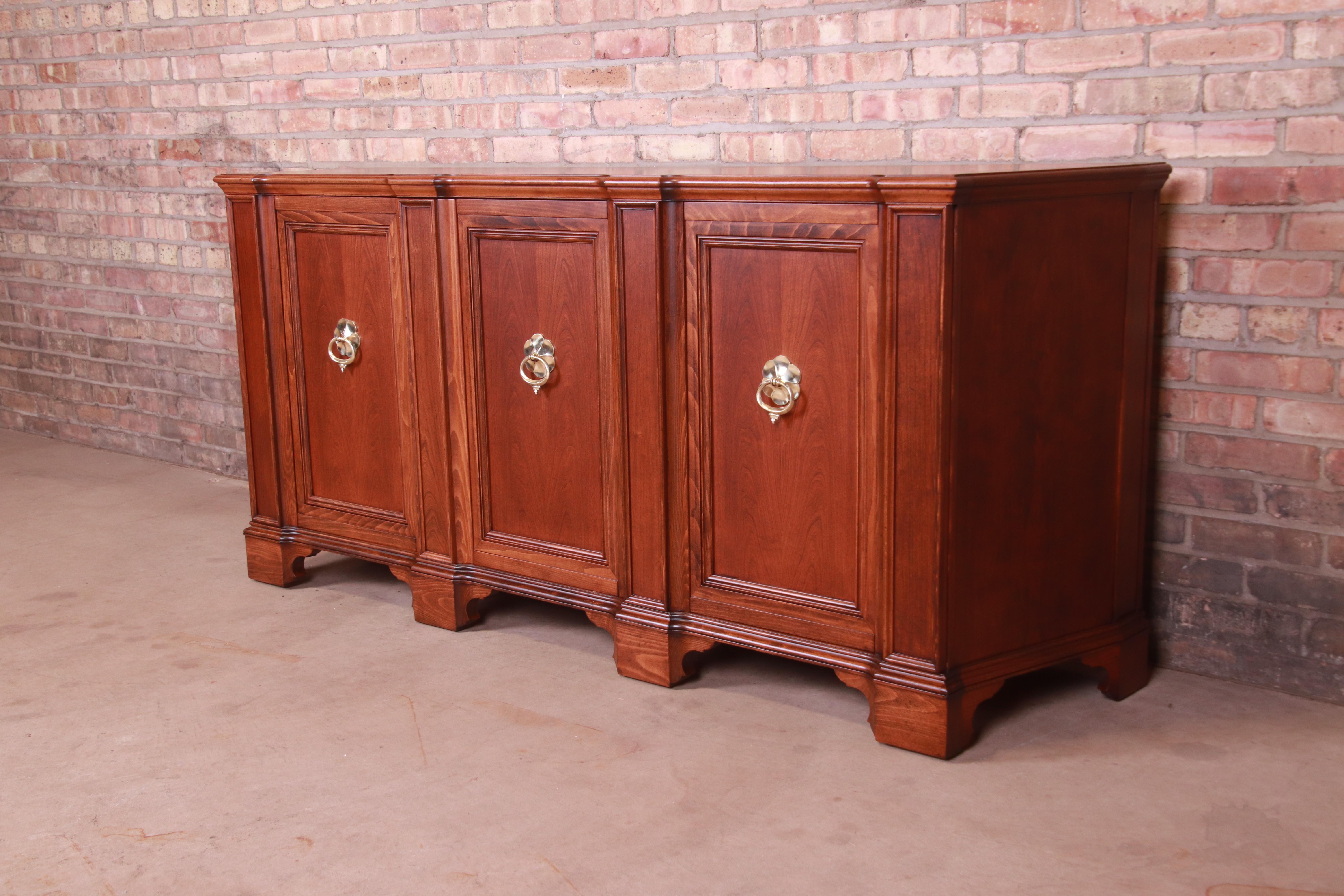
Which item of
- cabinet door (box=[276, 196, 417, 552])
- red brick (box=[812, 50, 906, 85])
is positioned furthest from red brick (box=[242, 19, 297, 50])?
red brick (box=[812, 50, 906, 85])

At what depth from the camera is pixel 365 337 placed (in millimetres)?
3203

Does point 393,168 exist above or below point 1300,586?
above

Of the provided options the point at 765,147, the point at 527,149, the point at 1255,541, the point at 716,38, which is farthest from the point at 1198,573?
the point at 527,149

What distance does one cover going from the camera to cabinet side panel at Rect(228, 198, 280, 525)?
336 centimetres

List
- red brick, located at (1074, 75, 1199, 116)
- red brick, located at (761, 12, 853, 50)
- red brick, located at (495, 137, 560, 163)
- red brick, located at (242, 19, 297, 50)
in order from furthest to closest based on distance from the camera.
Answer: red brick, located at (242, 19, 297, 50)
red brick, located at (495, 137, 560, 163)
red brick, located at (761, 12, 853, 50)
red brick, located at (1074, 75, 1199, 116)

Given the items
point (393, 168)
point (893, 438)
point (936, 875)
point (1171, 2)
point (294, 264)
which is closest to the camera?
point (936, 875)

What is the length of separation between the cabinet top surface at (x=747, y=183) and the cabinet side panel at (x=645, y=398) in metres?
0.10

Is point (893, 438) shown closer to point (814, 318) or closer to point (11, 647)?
point (814, 318)

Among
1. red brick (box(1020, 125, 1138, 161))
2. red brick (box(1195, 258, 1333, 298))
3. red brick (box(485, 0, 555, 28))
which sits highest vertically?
red brick (box(485, 0, 555, 28))

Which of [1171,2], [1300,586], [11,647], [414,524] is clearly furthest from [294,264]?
[1300,586]

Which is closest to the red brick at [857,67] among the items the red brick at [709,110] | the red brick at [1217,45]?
the red brick at [709,110]

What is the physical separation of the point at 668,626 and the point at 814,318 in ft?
2.45

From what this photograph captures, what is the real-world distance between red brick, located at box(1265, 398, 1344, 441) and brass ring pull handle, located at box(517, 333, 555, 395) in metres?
1.51

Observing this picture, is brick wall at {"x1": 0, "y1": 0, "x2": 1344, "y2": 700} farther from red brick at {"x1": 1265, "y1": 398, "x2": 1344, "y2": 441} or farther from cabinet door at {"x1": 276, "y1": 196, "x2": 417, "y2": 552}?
cabinet door at {"x1": 276, "y1": 196, "x2": 417, "y2": 552}
